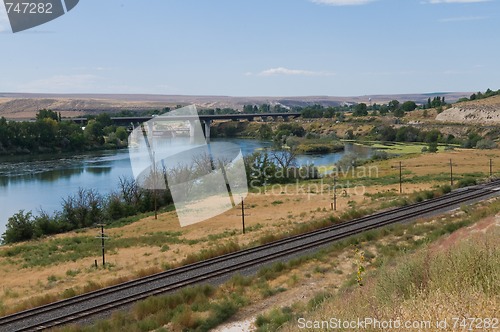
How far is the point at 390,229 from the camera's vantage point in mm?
19438

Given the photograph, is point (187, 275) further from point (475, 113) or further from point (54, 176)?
point (475, 113)

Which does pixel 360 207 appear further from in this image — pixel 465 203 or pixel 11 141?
pixel 11 141

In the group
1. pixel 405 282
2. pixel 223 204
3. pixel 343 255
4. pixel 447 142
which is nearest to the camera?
pixel 405 282

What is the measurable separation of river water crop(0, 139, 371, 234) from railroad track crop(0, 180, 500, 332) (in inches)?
876

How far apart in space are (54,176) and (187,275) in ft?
135

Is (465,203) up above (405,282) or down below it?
below

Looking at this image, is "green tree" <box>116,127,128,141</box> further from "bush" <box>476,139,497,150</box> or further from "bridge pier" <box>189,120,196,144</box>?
"bush" <box>476,139,497,150</box>

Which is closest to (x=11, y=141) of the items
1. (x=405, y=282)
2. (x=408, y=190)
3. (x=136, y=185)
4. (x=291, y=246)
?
(x=136, y=185)

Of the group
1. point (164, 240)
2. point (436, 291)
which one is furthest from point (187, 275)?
point (436, 291)

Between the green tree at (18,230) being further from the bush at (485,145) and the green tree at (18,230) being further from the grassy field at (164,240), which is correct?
the bush at (485,145)

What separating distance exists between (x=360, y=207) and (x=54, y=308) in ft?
63.1

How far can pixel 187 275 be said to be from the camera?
15.5 metres

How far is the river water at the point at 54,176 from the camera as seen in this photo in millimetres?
39625

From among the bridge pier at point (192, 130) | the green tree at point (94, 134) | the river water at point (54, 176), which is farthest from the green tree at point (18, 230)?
the green tree at point (94, 134)
